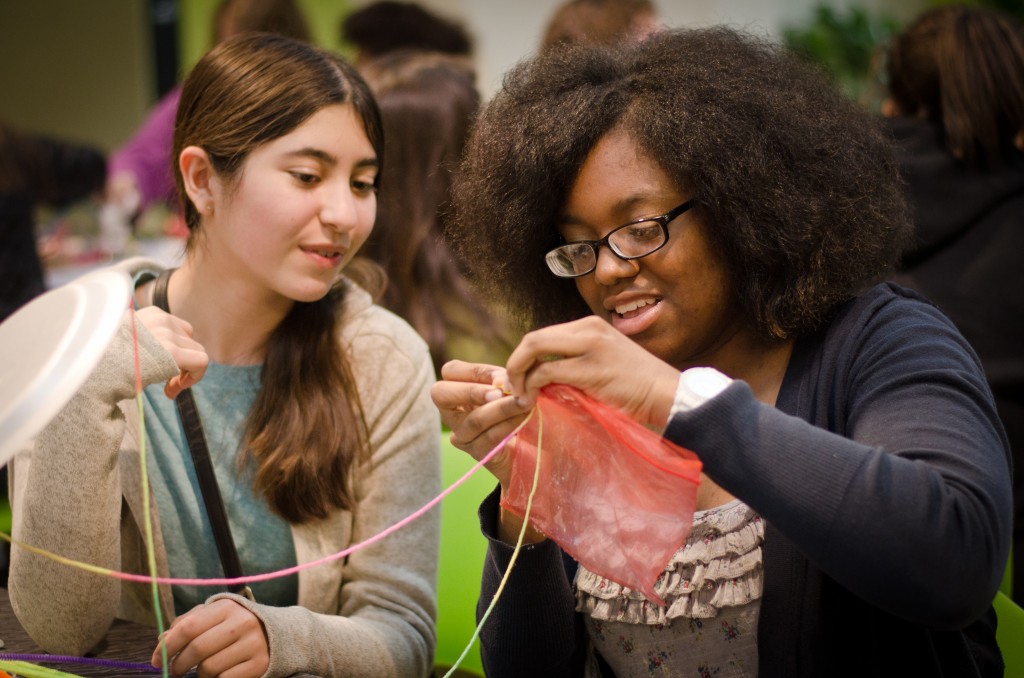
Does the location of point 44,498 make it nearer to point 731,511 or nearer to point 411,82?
point 731,511

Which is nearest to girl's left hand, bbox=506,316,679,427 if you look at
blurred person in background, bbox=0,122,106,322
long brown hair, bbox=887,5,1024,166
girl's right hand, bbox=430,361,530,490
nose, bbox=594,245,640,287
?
girl's right hand, bbox=430,361,530,490

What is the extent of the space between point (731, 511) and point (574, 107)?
0.60m

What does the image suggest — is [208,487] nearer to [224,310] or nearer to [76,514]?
[76,514]

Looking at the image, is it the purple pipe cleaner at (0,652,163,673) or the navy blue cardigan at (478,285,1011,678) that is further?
the purple pipe cleaner at (0,652,163,673)

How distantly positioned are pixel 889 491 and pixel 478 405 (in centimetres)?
53

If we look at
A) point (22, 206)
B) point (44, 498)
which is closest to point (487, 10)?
point (22, 206)

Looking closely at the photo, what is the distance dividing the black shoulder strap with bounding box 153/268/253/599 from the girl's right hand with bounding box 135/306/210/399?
175 mm

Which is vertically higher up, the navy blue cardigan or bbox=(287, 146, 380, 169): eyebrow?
bbox=(287, 146, 380, 169): eyebrow

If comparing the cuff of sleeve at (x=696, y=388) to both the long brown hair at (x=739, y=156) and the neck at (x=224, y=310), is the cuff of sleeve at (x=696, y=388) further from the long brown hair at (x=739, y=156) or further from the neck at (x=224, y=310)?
the neck at (x=224, y=310)

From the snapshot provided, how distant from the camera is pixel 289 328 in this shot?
1.77 meters

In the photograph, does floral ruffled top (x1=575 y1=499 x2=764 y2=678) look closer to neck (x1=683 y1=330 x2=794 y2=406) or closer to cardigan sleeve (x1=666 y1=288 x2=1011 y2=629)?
neck (x1=683 y1=330 x2=794 y2=406)

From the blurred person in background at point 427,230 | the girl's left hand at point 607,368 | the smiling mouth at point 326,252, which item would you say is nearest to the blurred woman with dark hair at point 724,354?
the girl's left hand at point 607,368

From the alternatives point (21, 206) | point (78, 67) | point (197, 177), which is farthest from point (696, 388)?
point (78, 67)

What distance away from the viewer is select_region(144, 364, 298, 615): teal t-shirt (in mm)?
1654
